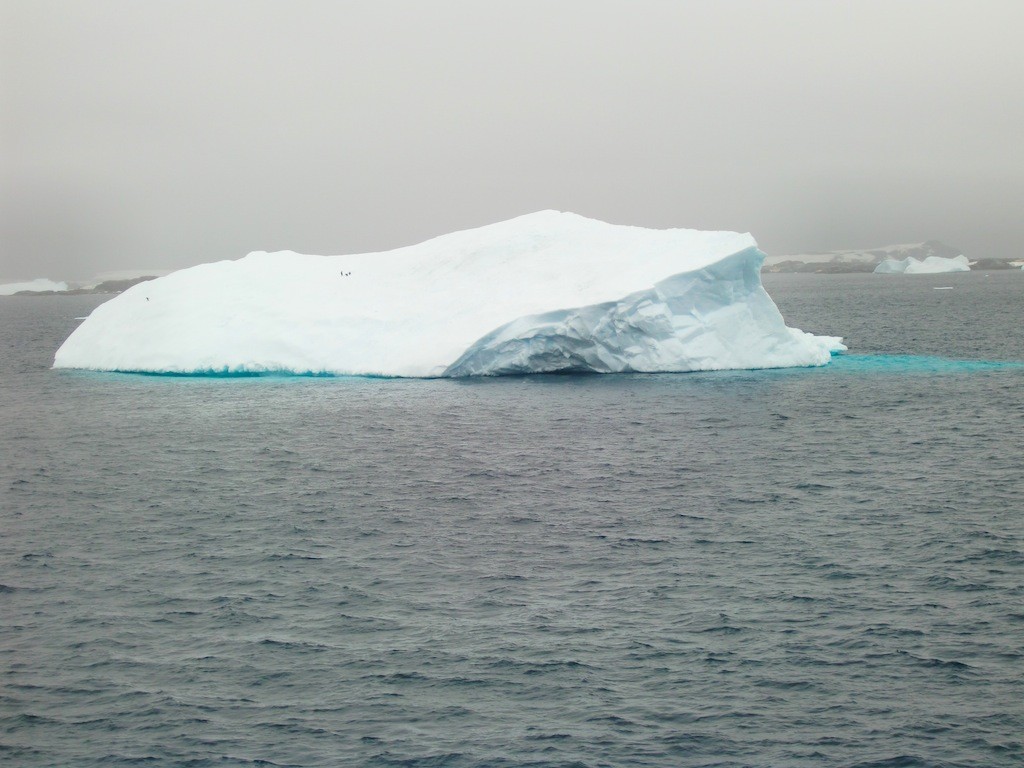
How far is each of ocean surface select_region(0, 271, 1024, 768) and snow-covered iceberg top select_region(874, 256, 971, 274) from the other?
13840cm

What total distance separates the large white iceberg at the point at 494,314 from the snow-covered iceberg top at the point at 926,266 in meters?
131

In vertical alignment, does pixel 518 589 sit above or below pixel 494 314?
below

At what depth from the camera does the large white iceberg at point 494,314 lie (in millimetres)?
30672

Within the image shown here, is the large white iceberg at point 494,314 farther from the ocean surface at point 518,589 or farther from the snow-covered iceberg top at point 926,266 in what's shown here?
the snow-covered iceberg top at point 926,266

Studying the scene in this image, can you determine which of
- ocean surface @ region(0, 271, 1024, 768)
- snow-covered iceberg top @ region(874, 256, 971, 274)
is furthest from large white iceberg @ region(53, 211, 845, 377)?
snow-covered iceberg top @ region(874, 256, 971, 274)

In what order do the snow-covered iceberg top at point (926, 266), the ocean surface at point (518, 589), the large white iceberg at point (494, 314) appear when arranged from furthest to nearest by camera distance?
1. the snow-covered iceberg top at point (926, 266)
2. the large white iceberg at point (494, 314)
3. the ocean surface at point (518, 589)

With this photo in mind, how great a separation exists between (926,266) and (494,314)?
141827mm

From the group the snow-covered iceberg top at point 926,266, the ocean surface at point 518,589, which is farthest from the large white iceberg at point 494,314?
the snow-covered iceberg top at point 926,266

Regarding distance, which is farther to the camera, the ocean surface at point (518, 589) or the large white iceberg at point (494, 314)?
the large white iceberg at point (494, 314)

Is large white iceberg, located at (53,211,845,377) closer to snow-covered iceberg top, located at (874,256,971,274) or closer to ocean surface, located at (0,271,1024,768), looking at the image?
ocean surface, located at (0,271,1024,768)

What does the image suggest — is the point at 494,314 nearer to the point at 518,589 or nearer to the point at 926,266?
the point at 518,589

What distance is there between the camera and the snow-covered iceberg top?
5930 inches

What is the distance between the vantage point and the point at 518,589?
12.8m

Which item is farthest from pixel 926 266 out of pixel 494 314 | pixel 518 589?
pixel 518 589
